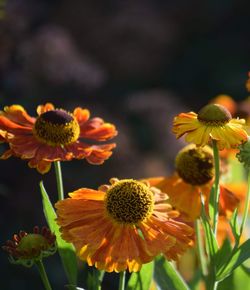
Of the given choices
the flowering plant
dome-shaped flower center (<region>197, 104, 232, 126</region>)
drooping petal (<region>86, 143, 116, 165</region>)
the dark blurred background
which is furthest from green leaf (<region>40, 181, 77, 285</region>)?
the dark blurred background

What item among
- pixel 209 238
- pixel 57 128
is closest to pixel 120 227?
pixel 209 238

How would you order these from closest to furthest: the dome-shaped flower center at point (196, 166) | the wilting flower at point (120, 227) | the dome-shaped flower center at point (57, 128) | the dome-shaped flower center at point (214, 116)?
the wilting flower at point (120, 227) → the dome-shaped flower center at point (214, 116) → the dome-shaped flower center at point (57, 128) → the dome-shaped flower center at point (196, 166)

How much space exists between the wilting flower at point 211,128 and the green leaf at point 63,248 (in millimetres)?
205

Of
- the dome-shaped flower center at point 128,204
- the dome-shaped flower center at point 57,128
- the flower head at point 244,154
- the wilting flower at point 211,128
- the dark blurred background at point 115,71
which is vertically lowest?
the dome-shaped flower center at point 128,204

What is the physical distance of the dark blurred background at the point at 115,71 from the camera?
2.64 meters

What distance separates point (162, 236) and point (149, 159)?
2.07 m

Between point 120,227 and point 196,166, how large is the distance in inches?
12.5

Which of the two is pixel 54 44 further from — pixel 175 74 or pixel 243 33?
pixel 243 33

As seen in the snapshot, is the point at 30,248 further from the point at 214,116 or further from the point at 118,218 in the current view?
the point at 214,116

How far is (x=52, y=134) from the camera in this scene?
45.6 inches

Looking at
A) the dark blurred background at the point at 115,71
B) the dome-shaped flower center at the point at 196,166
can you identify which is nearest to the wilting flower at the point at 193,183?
the dome-shaped flower center at the point at 196,166

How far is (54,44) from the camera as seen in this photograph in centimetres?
304

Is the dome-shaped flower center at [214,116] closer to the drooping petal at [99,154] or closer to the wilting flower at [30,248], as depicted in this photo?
the drooping petal at [99,154]

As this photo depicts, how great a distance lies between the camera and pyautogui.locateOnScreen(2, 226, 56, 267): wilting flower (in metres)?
0.92
